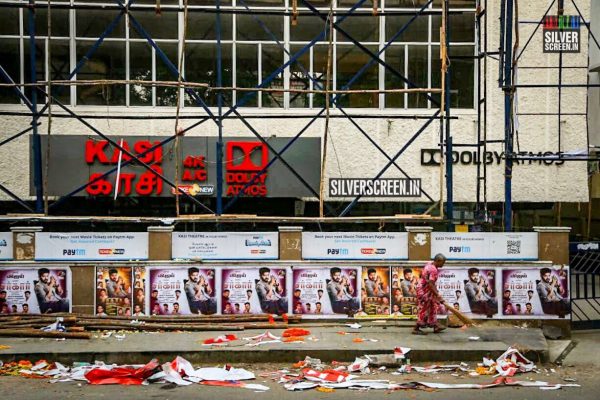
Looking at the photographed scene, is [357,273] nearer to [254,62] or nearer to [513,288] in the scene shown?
[513,288]

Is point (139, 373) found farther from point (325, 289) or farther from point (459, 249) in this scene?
point (459, 249)

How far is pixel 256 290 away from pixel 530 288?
498cm

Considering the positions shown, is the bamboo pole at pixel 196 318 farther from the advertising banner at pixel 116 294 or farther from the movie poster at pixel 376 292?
the movie poster at pixel 376 292

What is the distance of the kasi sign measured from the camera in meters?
17.4

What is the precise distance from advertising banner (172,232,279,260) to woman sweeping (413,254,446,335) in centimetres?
277

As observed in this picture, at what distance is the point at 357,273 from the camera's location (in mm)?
13555

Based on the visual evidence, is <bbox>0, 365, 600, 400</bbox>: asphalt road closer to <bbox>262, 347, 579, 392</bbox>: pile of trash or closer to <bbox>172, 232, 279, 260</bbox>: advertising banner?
<bbox>262, 347, 579, 392</bbox>: pile of trash

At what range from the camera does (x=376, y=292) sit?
536 inches

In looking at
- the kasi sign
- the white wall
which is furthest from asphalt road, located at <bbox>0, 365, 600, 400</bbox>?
the white wall

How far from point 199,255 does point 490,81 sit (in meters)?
9.36

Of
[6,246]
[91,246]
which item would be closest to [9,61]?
[6,246]

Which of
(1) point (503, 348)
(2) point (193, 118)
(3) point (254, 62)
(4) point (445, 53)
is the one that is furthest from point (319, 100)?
(1) point (503, 348)

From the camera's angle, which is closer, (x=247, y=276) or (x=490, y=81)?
(x=247, y=276)

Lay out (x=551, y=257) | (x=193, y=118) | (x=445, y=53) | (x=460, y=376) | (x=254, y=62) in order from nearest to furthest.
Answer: (x=460, y=376) < (x=551, y=257) < (x=445, y=53) < (x=193, y=118) < (x=254, y=62)
